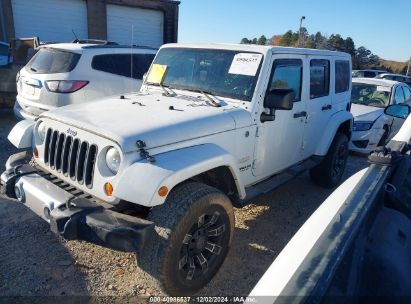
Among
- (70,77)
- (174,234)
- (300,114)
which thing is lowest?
(174,234)

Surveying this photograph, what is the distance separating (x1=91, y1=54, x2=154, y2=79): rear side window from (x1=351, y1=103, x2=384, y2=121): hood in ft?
15.1

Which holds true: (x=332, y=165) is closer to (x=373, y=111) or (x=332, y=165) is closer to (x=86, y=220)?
(x=373, y=111)

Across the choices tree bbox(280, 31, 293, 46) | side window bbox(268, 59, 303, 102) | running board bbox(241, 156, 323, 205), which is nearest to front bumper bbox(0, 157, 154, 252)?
running board bbox(241, 156, 323, 205)

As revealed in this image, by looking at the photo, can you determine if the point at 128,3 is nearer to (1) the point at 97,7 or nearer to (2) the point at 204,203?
(1) the point at 97,7

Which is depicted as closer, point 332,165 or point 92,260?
point 92,260

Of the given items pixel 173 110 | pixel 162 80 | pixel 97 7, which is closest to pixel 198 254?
pixel 173 110

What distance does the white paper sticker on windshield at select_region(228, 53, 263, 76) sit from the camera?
358 cm

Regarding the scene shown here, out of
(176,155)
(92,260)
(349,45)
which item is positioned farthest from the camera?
(349,45)

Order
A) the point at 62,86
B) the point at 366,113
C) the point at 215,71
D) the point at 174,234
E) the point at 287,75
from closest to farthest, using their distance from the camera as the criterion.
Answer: the point at 174,234 < the point at 215,71 < the point at 287,75 < the point at 62,86 < the point at 366,113

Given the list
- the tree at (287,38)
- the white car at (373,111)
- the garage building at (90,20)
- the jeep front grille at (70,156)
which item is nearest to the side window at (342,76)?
the white car at (373,111)

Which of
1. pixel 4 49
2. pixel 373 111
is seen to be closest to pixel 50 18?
pixel 4 49

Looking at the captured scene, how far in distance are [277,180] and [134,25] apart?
51.1ft

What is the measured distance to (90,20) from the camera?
1616 centimetres

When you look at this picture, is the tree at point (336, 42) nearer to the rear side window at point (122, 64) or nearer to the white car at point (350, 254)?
the rear side window at point (122, 64)
